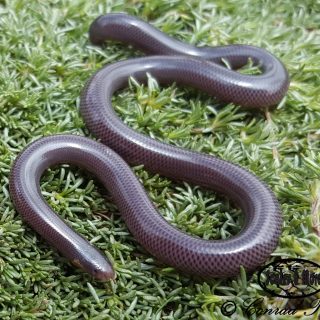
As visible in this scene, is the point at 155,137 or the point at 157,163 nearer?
the point at 157,163

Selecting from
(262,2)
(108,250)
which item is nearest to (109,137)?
(108,250)

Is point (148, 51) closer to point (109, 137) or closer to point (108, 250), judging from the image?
point (109, 137)

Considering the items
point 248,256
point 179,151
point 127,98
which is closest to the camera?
point 248,256
